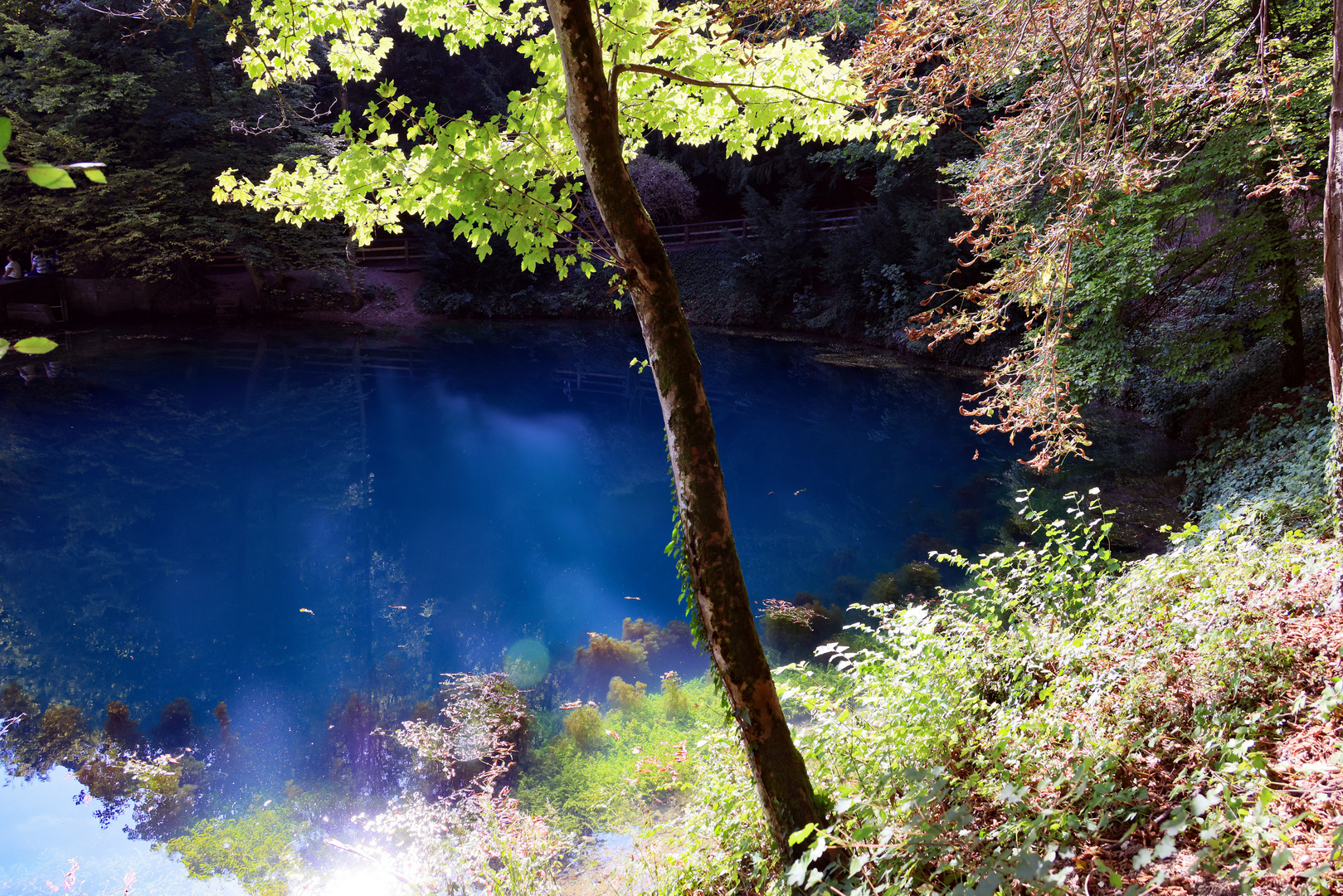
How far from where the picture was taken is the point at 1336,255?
295 centimetres

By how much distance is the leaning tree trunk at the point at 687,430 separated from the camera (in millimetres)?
2385

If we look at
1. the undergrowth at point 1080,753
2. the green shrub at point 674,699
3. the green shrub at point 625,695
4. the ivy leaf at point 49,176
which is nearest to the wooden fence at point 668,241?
the green shrub at point 674,699

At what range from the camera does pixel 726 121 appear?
12.8 feet

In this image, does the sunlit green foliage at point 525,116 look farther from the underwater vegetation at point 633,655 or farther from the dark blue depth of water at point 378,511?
the dark blue depth of water at point 378,511

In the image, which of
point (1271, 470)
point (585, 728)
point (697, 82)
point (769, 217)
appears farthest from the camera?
point (769, 217)

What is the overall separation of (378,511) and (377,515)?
151 millimetres

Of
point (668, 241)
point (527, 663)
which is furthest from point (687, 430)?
point (668, 241)

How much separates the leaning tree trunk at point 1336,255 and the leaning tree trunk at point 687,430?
234cm

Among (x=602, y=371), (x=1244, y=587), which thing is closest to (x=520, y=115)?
(x=1244, y=587)

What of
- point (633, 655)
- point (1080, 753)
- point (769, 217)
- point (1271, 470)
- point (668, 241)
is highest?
point (769, 217)

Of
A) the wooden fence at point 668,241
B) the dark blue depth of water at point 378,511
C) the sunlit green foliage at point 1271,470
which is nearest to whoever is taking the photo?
the sunlit green foliage at point 1271,470

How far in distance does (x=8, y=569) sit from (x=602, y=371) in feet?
38.1

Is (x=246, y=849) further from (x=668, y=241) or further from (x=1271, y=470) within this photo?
(x=668, y=241)

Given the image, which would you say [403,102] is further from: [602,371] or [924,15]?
[602,371]
